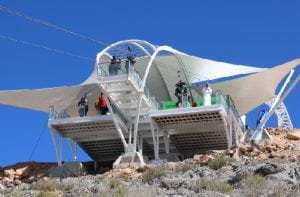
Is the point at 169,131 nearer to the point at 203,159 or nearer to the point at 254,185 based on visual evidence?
the point at 203,159

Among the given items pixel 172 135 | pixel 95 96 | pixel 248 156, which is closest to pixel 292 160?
pixel 248 156

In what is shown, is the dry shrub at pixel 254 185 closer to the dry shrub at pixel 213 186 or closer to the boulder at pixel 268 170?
the dry shrub at pixel 213 186

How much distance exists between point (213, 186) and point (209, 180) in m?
0.99

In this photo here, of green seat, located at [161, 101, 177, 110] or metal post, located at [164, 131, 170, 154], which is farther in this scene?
metal post, located at [164, 131, 170, 154]

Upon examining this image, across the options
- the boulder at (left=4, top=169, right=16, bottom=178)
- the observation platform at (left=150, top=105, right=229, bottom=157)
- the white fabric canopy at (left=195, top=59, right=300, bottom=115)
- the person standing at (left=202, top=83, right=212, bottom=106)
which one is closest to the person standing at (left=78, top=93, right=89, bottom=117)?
the observation platform at (left=150, top=105, right=229, bottom=157)

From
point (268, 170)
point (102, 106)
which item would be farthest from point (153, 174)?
point (102, 106)

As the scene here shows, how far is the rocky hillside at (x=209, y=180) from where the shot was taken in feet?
66.7

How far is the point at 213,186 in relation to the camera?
21.2 meters

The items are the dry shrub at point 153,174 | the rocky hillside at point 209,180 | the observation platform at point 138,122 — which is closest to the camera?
the rocky hillside at point 209,180

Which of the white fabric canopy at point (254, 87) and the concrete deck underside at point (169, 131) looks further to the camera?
the white fabric canopy at point (254, 87)

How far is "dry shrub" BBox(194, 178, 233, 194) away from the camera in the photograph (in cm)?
2083

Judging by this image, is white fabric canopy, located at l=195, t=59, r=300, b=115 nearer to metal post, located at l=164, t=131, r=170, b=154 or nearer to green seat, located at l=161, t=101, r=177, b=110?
metal post, located at l=164, t=131, r=170, b=154

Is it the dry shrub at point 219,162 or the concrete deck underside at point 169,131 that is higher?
the concrete deck underside at point 169,131

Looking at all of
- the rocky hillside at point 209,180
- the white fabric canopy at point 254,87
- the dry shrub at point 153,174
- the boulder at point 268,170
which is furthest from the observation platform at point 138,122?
the boulder at point 268,170
